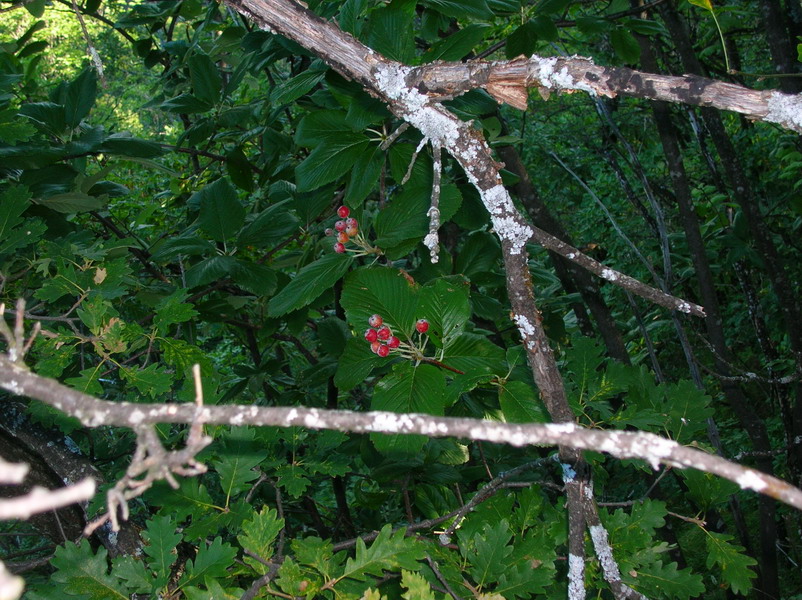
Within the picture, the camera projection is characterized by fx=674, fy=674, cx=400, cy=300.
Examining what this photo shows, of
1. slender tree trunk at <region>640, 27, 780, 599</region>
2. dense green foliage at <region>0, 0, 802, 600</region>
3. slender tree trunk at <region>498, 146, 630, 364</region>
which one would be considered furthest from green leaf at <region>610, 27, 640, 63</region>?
slender tree trunk at <region>640, 27, 780, 599</region>

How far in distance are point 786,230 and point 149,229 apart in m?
3.43

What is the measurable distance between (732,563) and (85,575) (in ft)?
4.09

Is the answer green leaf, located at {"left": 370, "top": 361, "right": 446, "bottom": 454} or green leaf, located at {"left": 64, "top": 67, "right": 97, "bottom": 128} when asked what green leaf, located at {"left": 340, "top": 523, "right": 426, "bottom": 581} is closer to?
green leaf, located at {"left": 370, "top": 361, "right": 446, "bottom": 454}

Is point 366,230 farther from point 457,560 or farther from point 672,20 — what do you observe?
point 672,20

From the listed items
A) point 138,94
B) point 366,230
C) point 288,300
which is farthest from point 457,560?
point 138,94

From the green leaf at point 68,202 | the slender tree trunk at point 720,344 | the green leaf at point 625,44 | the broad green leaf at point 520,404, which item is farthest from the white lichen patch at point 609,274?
the slender tree trunk at point 720,344

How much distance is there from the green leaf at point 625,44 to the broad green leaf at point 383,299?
1.42 metres

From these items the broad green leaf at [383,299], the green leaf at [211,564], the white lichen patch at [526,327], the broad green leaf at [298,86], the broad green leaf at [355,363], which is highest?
the broad green leaf at [298,86]

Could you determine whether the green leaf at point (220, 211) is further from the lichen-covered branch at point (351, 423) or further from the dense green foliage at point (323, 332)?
the lichen-covered branch at point (351, 423)

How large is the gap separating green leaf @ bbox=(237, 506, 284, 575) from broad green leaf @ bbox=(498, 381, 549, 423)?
46 centimetres

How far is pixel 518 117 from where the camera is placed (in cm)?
450

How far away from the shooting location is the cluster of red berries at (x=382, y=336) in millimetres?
1286

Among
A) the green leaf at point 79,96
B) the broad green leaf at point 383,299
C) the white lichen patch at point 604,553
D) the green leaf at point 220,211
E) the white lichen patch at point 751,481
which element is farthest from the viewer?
the green leaf at point 79,96

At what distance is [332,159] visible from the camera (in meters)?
1.55
